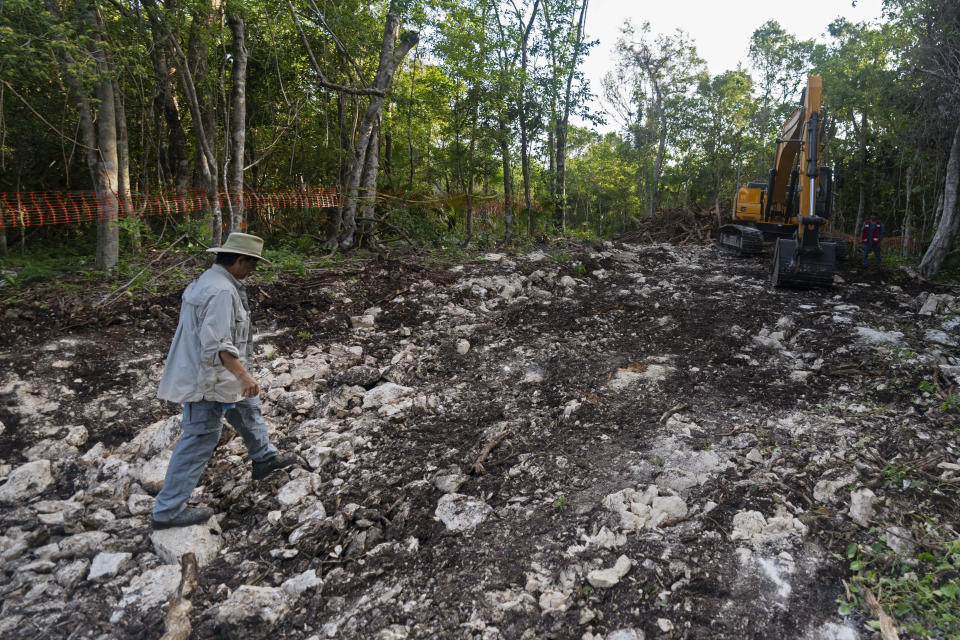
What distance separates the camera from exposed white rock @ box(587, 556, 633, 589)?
2.42m

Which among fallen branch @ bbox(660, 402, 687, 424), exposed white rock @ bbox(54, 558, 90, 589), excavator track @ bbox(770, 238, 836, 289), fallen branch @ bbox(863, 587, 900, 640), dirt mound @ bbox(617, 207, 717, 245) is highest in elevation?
dirt mound @ bbox(617, 207, 717, 245)

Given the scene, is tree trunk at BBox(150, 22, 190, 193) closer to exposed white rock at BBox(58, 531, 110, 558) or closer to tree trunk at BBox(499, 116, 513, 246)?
tree trunk at BBox(499, 116, 513, 246)

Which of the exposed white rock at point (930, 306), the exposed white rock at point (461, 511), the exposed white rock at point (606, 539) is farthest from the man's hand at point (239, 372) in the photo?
the exposed white rock at point (930, 306)

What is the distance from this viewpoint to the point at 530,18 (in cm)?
1289

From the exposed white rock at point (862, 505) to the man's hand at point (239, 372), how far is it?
3435mm

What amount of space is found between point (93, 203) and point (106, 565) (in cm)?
1256

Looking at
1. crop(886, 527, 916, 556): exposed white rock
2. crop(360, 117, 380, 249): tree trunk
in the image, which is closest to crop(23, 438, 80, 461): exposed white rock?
crop(886, 527, 916, 556): exposed white rock

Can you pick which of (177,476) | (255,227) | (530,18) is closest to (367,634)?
(177,476)

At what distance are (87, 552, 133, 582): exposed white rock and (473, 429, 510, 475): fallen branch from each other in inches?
80.4

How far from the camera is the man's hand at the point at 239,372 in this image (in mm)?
2900

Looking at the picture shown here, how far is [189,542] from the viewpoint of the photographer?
9.20 feet

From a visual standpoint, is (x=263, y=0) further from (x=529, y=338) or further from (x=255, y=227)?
(x=529, y=338)

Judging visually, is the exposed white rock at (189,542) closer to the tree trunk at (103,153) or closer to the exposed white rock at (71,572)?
the exposed white rock at (71,572)

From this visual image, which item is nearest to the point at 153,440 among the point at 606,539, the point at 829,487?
the point at 606,539
